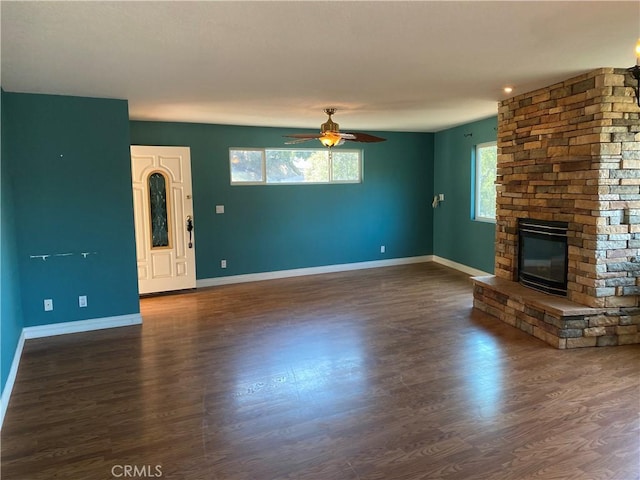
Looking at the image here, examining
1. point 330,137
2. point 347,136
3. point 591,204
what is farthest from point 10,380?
point 591,204

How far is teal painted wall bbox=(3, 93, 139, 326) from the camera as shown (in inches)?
161

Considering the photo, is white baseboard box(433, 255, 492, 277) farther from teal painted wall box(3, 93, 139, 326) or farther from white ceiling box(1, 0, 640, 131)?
teal painted wall box(3, 93, 139, 326)

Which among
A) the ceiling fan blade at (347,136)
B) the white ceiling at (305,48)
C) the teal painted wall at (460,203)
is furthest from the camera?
the teal painted wall at (460,203)

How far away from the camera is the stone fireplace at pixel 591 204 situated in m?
3.67

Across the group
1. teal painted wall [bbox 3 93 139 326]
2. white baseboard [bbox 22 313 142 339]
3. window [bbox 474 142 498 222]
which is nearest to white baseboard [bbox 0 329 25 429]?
white baseboard [bbox 22 313 142 339]

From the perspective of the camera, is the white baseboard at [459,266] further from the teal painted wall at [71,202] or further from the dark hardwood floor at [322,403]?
the teal painted wall at [71,202]

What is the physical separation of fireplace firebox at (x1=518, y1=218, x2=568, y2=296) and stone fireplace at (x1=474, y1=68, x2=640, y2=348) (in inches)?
3.1

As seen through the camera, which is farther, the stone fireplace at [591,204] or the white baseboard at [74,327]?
the white baseboard at [74,327]

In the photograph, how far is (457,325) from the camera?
4.44 metres

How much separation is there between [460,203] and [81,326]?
19.4 ft

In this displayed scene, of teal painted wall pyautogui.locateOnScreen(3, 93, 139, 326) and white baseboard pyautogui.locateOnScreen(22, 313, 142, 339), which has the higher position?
teal painted wall pyautogui.locateOnScreen(3, 93, 139, 326)

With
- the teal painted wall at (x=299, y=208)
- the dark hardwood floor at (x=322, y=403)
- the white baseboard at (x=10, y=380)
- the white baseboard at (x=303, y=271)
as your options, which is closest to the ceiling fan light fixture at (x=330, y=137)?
the dark hardwood floor at (x=322, y=403)

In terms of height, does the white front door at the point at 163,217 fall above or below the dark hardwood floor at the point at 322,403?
above

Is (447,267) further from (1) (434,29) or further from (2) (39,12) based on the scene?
(2) (39,12)
